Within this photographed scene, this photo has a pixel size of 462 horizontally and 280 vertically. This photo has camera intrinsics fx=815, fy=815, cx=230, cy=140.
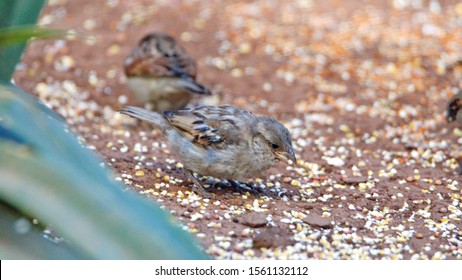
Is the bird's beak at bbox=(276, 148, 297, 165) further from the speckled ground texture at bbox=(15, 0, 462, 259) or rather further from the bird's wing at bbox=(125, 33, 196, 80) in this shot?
the bird's wing at bbox=(125, 33, 196, 80)

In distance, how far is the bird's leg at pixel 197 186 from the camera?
5672mm

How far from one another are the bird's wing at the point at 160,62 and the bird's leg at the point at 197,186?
2.25m

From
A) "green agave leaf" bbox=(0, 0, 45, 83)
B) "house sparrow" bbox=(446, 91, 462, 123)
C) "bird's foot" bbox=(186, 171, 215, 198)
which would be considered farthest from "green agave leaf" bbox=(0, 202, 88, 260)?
"house sparrow" bbox=(446, 91, 462, 123)

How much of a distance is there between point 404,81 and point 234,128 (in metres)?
3.74

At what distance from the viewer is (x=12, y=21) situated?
4312mm

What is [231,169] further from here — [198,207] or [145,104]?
[145,104]

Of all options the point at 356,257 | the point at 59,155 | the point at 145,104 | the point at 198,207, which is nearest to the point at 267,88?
the point at 145,104

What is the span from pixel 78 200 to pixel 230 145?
2.80m

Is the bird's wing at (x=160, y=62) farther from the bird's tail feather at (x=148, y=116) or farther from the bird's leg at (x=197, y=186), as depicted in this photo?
the bird's leg at (x=197, y=186)

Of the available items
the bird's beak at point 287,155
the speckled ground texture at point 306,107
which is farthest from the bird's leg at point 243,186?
the bird's beak at point 287,155

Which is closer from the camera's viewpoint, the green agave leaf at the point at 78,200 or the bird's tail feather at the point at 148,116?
the green agave leaf at the point at 78,200

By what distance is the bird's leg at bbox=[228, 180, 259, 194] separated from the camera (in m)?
5.93

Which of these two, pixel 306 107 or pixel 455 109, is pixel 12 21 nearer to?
pixel 455 109

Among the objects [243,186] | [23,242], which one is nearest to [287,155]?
[243,186]
